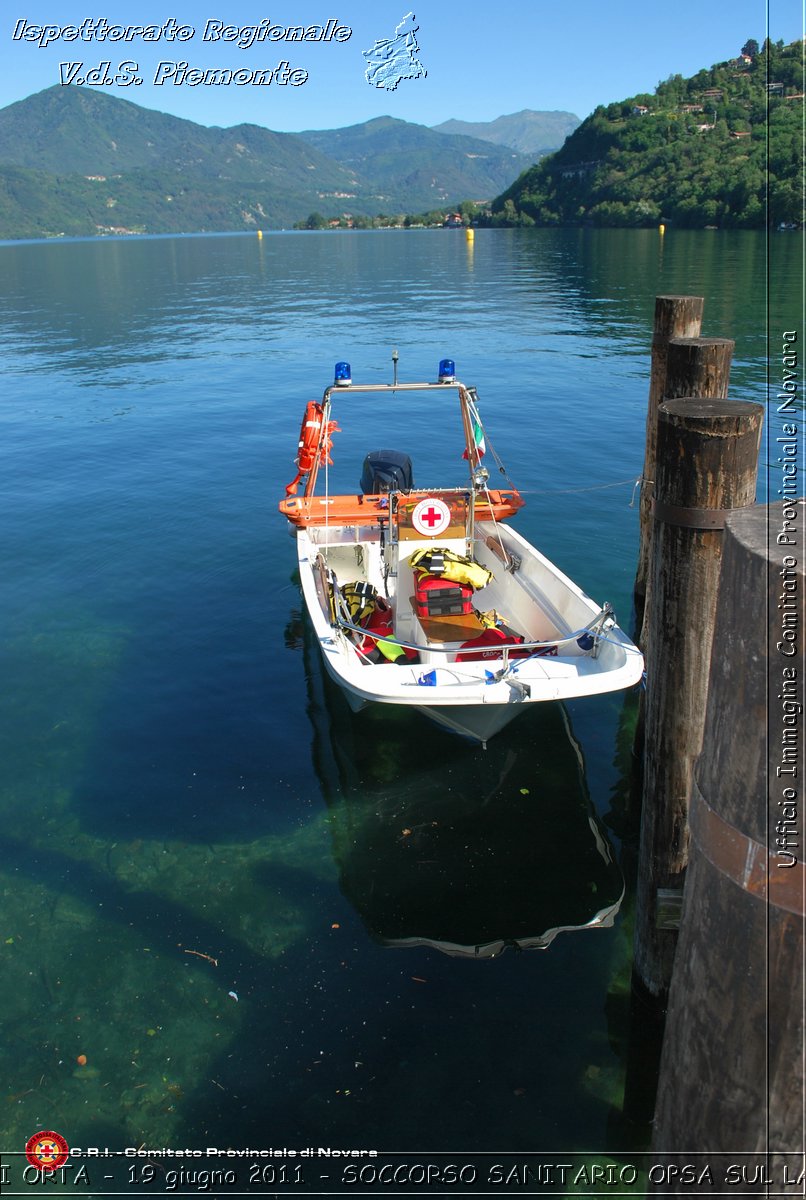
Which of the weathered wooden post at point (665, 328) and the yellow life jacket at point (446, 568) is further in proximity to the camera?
the yellow life jacket at point (446, 568)

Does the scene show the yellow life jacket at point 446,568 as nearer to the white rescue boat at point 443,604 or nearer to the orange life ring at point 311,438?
the white rescue boat at point 443,604

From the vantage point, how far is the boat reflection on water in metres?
6.29

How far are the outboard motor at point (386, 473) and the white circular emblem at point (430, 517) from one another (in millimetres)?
2210

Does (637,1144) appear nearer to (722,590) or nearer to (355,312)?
(722,590)

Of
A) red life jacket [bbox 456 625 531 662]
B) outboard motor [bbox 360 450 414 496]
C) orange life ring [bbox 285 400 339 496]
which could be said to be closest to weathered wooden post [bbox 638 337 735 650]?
red life jacket [bbox 456 625 531 662]

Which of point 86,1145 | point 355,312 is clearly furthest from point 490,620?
point 355,312

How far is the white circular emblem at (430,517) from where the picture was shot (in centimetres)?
948

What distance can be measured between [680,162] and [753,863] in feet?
382

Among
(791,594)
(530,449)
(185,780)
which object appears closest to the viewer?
(791,594)

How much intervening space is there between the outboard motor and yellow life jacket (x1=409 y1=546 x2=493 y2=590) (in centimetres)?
302

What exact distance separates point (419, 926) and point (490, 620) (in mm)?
3711

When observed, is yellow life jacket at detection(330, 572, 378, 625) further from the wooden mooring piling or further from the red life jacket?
the wooden mooring piling

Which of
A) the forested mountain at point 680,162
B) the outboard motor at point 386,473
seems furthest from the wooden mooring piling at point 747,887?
the forested mountain at point 680,162

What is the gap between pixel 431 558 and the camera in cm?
874
